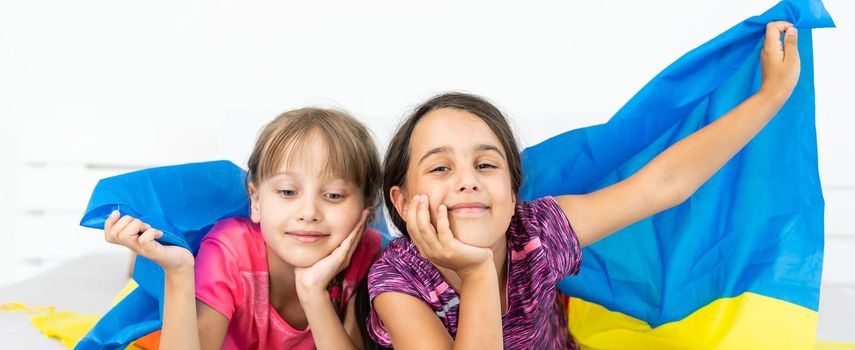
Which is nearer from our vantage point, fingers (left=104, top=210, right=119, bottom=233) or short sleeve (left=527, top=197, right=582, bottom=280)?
fingers (left=104, top=210, right=119, bottom=233)

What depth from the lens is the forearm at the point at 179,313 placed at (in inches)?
53.2

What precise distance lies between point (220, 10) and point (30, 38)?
72 centimetres

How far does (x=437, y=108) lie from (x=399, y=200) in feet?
0.59

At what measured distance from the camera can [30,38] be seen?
296cm

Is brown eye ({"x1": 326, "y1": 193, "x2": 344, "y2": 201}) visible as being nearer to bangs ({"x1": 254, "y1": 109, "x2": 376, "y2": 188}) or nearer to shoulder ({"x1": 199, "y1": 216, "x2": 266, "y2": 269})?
bangs ({"x1": 254, "y1": 109, "x2": 376, "y2": 188})

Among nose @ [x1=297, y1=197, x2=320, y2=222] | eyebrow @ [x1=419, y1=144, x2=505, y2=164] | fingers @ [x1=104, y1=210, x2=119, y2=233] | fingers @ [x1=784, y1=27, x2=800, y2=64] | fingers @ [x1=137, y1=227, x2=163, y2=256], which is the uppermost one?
fingers @ [x1=784, y1=27, x2=800, y2=64]

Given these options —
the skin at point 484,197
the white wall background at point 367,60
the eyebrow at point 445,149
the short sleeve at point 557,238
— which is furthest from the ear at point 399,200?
the white wall background at point 367,60

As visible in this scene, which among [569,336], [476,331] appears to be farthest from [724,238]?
[476,331]

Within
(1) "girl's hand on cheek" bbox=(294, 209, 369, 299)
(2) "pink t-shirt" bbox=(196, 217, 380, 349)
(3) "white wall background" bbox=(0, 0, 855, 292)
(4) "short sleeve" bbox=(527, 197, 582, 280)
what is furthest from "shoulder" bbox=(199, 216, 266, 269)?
(3) "white wall background" bbox=(0, 0, 855, 292)

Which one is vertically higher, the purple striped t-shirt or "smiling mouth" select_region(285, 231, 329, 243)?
"smiling mouth" select_region(285, 231, 329, 243)

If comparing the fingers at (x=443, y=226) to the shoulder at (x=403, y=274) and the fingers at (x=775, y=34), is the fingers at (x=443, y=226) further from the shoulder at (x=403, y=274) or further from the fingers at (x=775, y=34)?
the fingers at (x=775, y=34)

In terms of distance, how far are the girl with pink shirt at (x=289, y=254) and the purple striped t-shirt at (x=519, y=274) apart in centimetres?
10

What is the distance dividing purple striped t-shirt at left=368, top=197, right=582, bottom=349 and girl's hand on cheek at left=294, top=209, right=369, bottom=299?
70 millimetres

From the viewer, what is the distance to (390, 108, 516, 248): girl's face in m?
1.33
